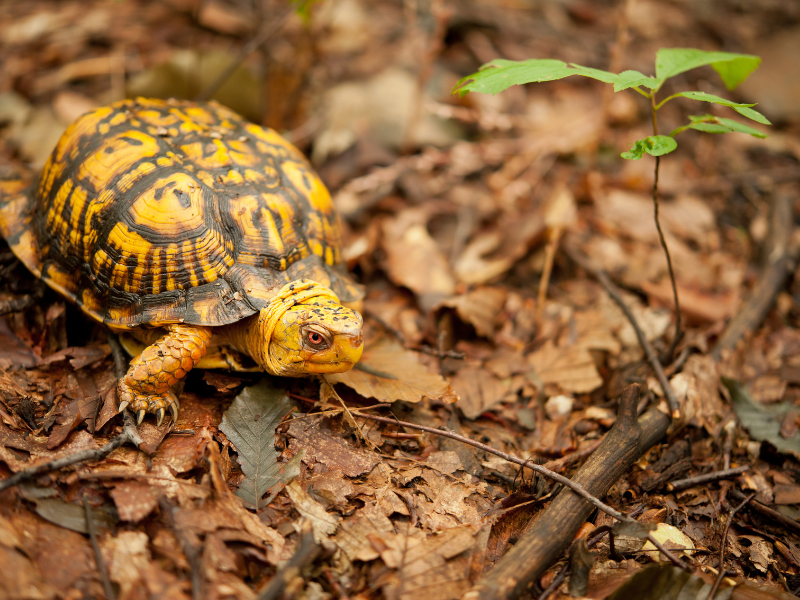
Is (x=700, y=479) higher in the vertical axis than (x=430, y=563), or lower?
lower

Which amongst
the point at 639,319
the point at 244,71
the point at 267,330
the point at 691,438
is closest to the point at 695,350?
the point at 639,319

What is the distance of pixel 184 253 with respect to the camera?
8.71 ft

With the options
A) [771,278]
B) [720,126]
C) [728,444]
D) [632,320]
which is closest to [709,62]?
Answer: [720,126]

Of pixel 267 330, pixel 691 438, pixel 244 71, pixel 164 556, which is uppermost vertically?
pixel 244 71

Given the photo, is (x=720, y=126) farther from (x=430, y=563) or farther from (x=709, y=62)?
(x=430, y=563)

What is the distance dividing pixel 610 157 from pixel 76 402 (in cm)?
481

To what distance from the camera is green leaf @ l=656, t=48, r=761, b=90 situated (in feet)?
7.40

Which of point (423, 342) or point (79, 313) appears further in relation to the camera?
point (423, 342)

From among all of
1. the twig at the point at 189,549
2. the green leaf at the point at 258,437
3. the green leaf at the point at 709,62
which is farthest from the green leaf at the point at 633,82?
the twig at the point at 189,549

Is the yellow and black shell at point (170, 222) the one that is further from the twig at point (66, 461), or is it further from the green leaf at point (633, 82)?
the green leaf at point (633, 82)

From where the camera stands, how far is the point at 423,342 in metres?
3.40

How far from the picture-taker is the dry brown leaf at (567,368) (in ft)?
10.4

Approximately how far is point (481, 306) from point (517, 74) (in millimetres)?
1645

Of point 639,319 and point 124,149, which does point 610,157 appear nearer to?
point 639,319
